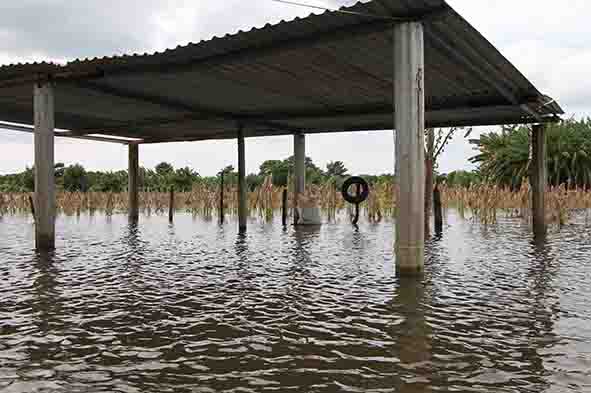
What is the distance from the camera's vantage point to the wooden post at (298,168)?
1670 cm

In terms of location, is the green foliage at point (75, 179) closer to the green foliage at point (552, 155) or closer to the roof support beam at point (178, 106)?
the green foliage at point (552, 155)

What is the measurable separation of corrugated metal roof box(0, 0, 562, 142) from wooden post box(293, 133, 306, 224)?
91cm

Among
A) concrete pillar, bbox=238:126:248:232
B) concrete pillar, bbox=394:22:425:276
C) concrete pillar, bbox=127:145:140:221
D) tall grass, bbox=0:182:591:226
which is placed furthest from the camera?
concrete pillar, bbox=127:145:140:221

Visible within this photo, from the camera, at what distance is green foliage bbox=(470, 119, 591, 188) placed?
3006 centimetres

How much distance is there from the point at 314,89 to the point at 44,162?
5345 millimetres

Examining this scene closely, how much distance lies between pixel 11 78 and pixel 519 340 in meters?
9.85

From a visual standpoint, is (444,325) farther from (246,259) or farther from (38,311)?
(246,259)

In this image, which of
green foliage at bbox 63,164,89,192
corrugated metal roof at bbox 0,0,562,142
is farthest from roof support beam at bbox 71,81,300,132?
green foliage at bbox 63,164,89,192

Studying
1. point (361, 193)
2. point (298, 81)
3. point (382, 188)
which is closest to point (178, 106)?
point (298, 81)

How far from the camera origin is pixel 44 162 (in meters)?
10.3

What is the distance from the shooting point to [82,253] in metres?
10.0

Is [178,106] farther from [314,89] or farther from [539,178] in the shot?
[539,178]

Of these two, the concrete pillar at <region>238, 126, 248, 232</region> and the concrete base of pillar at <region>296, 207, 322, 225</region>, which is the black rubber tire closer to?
the concrete base of pillar at <region>296, 207, 322, 225</region>

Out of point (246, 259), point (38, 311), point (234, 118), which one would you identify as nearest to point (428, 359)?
point (38, 311)
